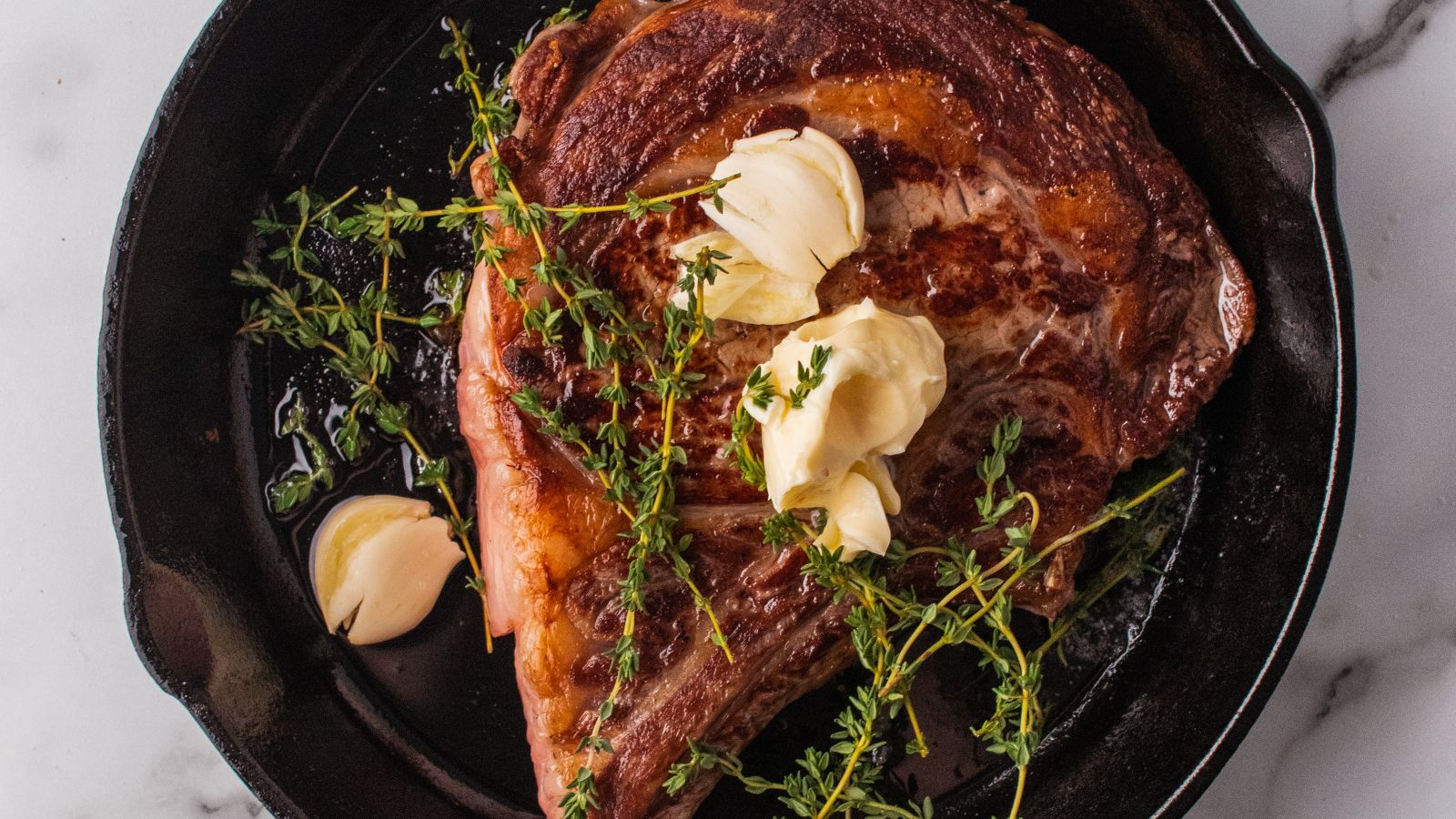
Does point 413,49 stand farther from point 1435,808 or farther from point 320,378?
point 1435,808

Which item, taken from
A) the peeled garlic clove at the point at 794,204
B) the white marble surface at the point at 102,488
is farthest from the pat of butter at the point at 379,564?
the peeled garlic clove at the point at 794,204

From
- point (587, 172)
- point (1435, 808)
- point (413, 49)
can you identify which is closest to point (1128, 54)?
point (587, 172)

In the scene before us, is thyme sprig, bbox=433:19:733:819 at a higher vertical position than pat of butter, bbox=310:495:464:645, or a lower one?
higher

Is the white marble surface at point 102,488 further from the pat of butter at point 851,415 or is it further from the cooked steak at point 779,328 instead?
the pat of butter at point 851,415

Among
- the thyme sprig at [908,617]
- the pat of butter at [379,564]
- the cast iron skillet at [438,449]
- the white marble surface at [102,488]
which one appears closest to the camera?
the thyme sprig at [908,617]

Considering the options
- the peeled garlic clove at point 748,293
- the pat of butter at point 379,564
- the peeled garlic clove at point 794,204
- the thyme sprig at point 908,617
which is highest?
the peeled garlic clove at point 794,204

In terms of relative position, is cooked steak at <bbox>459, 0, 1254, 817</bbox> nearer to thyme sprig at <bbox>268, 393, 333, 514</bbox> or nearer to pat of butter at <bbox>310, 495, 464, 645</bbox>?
pat of butter at <bbox>310, 495, 464, 645</bbox>

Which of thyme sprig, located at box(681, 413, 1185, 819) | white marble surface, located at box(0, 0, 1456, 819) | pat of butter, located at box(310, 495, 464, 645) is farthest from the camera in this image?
white marble surface, located at box(0, 0, 1456, 819)

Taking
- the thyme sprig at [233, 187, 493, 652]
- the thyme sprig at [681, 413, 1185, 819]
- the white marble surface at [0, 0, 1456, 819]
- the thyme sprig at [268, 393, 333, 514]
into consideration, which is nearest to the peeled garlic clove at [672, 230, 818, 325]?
the thyme sprig at [681, 413, 1185, 819]
